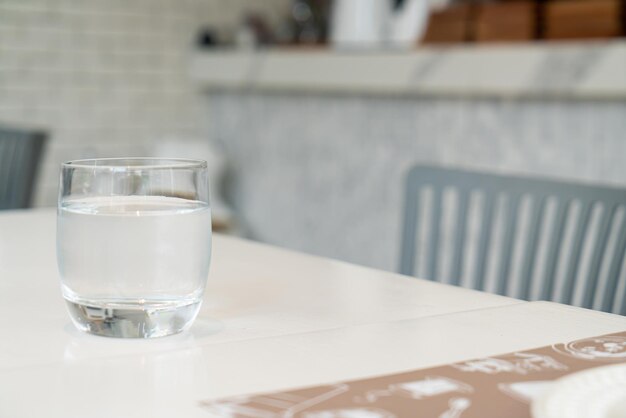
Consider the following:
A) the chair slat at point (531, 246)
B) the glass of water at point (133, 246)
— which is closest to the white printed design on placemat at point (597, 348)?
the glass of water at point (133, 246)

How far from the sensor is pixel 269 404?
0.60 metres

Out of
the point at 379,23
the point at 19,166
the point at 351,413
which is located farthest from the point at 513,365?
the point at 379,23

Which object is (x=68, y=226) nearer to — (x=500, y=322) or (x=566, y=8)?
(x=500, y=322)

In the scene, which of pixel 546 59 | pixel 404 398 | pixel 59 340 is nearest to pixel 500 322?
pixel 404 398

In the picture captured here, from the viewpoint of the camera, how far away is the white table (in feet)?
2.08

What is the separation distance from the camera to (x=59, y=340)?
29.8 inches

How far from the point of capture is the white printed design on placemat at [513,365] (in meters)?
0.68

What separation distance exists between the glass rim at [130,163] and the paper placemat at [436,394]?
0.73 feet

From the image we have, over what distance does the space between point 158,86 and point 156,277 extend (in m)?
3.17

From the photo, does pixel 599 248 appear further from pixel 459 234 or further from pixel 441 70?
pixel 441 70

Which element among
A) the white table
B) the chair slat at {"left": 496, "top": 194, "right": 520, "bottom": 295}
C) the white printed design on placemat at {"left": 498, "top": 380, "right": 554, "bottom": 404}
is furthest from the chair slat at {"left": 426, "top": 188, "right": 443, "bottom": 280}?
the white printed design on placemat at {"left": 498, "top": 380, "right": 554, "bottom": 404}

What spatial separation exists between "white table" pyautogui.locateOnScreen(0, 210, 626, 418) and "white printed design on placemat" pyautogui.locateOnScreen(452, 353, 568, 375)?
0.8 inches

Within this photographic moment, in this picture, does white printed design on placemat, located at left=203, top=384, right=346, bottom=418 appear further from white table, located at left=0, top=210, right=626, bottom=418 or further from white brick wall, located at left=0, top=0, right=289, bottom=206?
white brick wall, located at left=0, top=0, right=289, bottom=206

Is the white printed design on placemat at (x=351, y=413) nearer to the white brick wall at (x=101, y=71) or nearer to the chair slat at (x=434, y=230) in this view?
the chair slat at (x=434, y=230)
